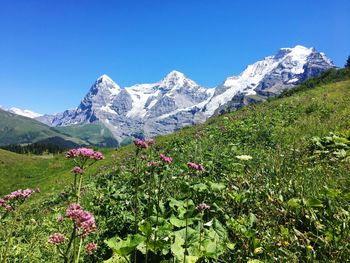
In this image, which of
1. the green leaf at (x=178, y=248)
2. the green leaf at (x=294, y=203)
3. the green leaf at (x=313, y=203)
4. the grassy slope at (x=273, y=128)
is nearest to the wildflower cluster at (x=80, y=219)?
the green leaf at (x=178, y=248)

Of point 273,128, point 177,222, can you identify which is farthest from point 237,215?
point 273,128

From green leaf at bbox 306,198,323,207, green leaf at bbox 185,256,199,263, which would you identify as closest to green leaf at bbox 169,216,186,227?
green leaf at bbox 185,256,199,263

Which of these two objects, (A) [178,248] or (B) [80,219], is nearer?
(B) [80,219]

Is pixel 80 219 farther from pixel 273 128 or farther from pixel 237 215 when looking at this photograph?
pixel 273 128

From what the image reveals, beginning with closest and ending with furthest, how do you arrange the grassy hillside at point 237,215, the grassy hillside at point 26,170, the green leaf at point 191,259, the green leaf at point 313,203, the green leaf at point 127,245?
the green leaf at point 127,245 < the green leaf at point 191,259 < the grassy hillside at point 237,215 < the green leaf at point 313,203 < the grassy hillside at point 26,170

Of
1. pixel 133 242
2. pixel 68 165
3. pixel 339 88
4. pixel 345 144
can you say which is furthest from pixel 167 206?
pixel 68 165

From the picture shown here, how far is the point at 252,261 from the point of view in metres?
5.43

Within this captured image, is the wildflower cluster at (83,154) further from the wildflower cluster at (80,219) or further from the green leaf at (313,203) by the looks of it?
the green leaf at (313,203)

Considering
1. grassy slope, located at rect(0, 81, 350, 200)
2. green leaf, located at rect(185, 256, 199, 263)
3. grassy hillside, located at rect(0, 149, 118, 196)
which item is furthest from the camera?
grassy hillside, located at rect(0, 149, 118, 196)

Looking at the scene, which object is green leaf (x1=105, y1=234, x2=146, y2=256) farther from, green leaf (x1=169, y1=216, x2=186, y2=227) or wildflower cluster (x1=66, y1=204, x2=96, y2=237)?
green leaf (x1=169, y1=216, x2=186, y2=227)

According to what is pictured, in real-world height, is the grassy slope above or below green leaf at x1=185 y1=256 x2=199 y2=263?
above

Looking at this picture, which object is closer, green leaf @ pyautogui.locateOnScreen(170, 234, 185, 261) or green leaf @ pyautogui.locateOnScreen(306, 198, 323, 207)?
green leaf @ pyautogui.locateOnScreen(170, 234, 185, 261)

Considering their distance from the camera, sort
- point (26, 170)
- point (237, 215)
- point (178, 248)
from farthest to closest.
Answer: point (26, 170)
point (237, 215)
point (178, 248)

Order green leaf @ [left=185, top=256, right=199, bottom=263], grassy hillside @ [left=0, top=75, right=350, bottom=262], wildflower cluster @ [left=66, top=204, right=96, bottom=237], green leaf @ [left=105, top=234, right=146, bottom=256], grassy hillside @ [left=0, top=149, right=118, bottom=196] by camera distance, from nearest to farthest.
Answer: wildflower cluster @ [left=66, top=204, right=96, bottom=237] → green leaf @ [left=105, top=234, right=146, bottom=256] → green leaf @ [left=185, top=256, right=199, bottom=263] → grassy hillside @ [left=0, top=75, right=350, bottom=262] → grassy hillside @ [left=0, top=149, right=118, bottom=196]
